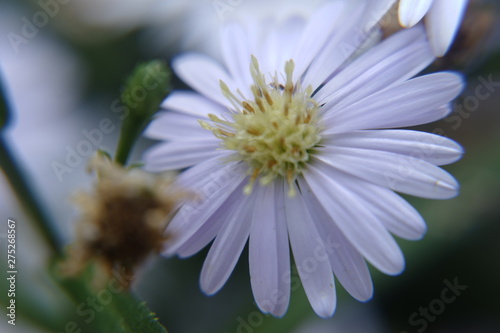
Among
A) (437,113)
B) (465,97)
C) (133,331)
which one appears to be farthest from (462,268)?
(133,331)

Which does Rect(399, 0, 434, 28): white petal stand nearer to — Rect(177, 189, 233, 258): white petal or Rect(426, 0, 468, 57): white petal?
Rect(426, 0, 468, 57): white petal

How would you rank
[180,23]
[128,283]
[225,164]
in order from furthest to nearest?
[180,23]
[225,164]
[128,283]

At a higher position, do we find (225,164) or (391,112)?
(391,112)

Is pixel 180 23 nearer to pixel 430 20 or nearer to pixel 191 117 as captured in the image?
pixel 191 117

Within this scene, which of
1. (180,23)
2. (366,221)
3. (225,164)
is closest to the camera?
(366,221)

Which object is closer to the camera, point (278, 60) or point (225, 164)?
point (225, 164)

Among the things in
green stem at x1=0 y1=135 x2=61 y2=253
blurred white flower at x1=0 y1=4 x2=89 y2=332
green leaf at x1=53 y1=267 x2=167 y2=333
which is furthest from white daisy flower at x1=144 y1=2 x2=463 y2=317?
blurred white flower at x1=0 y1=4 x2=89 y2=332
